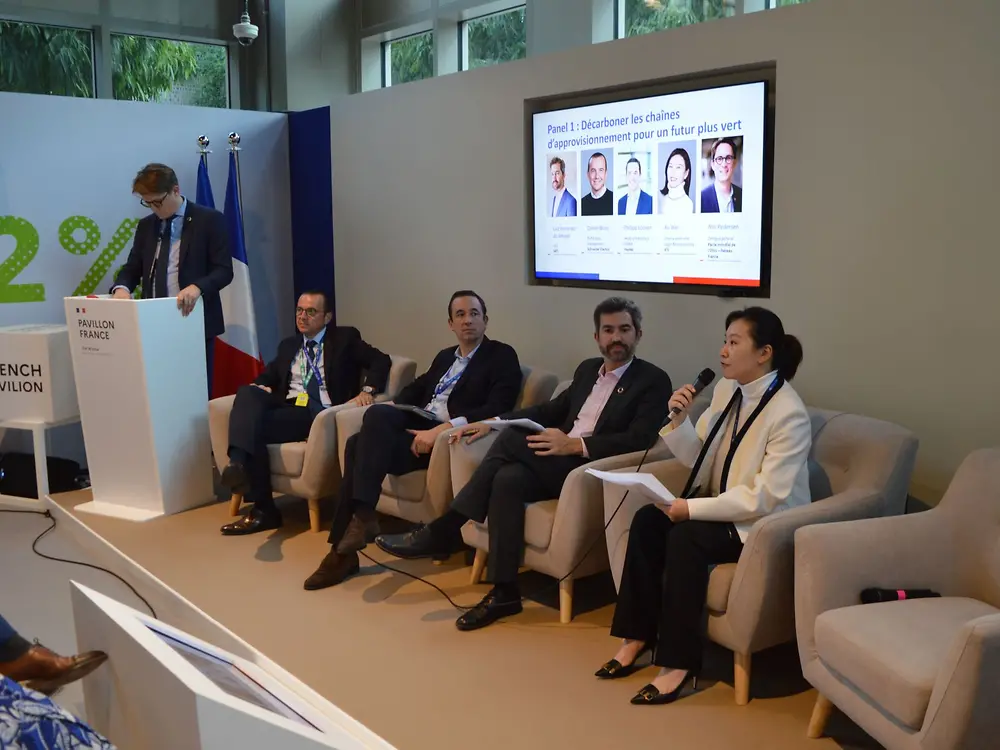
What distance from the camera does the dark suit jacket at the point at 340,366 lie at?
4895mm

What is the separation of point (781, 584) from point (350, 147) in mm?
4596

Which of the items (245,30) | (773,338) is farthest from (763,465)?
(245,30)

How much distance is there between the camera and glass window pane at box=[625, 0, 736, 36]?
4.95 m

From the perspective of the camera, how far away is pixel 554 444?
3.68 metres

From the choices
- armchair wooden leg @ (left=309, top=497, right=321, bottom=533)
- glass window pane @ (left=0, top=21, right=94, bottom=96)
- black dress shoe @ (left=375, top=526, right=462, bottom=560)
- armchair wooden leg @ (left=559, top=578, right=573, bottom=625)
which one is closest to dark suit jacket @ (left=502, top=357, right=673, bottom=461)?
armchair wooden leg @ (left=559, top=578, right=573, bottom=625)

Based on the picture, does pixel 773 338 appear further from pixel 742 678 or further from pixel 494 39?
pixel 494 39

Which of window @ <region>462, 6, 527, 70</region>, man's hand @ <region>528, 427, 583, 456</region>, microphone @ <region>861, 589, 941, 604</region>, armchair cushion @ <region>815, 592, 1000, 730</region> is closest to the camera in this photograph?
armchair cushion @ <region>815, 592, 1000, 730</region>

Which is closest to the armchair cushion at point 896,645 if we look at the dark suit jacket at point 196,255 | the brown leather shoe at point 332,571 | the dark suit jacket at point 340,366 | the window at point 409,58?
the brown leather shoe at point 332,571

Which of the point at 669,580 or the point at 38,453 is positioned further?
the point at 38,453

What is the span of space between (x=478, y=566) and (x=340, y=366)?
58.3 inches

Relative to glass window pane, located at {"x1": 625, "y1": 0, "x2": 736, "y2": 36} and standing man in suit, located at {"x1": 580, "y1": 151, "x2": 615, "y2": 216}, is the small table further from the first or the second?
glass window pane, located at {"x1": 625, "y1": 0, "x2": 736, "y2": 36}

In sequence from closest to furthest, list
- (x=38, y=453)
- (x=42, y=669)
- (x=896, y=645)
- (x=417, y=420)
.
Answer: (x=896, y=645)
(x=42, y=669)
(x=417, y=420)
(x=38, y=453)

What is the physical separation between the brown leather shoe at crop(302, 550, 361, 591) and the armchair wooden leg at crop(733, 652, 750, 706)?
1738 mm

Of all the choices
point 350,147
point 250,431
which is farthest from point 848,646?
point 350,147
